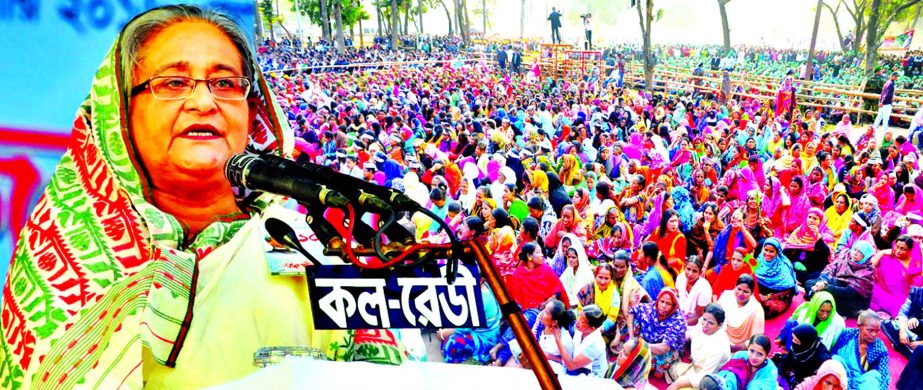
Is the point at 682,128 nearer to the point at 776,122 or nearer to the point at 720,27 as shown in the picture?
the point at 776,122

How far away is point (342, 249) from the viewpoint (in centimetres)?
94

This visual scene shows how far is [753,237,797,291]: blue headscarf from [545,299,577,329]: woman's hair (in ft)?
5.79

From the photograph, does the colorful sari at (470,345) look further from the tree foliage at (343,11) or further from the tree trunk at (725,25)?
the tree trunk at (725,25)

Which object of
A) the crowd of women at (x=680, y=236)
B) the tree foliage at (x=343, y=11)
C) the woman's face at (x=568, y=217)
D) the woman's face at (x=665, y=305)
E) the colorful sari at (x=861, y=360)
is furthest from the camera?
the tree foliage at (x=343, y=11)

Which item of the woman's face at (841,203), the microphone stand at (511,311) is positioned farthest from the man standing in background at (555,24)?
the microphone stand at (511,311)

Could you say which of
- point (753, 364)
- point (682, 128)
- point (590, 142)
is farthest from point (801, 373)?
point (682, 128)

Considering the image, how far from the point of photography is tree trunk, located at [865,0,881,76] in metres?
13.5

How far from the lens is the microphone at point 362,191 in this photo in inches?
36.0

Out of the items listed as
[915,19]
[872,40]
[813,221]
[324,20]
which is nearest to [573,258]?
[813,221]

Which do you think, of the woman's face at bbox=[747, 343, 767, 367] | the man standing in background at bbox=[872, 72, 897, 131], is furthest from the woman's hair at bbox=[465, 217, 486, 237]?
the man standing in background at bbox=[872, 72, 897, 131]

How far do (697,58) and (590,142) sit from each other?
8.69 meters

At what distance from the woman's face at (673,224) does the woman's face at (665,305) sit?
1184mm

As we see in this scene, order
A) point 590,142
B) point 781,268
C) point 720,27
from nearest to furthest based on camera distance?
point 781,268 → point 590,142 → point 720,27

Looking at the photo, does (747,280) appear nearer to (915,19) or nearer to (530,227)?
(530,227)
